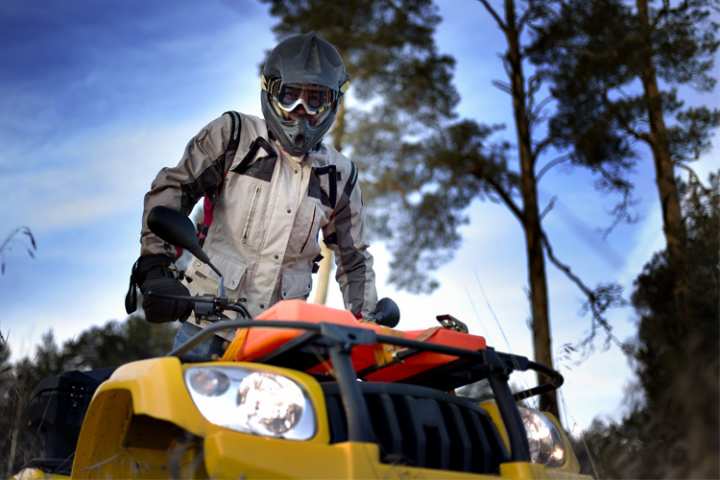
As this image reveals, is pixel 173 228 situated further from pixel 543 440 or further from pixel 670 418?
pixel 670 418

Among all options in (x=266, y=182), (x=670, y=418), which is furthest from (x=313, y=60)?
(x=670, y=418)

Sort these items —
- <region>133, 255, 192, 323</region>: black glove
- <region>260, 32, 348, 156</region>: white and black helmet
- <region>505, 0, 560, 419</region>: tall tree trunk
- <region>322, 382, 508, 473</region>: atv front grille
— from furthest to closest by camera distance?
<region>505, 0, 560, 419</region>: tall tree trunk → <region>260, 32, 348, 156</region>: white and black helmet → <region>133, 255, 192, 323</region>: black glove → <region>322, 382, 508, 473</region>: atv front grille

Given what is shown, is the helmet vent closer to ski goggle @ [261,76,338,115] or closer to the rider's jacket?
ski goggle @ [261,76,338,115]

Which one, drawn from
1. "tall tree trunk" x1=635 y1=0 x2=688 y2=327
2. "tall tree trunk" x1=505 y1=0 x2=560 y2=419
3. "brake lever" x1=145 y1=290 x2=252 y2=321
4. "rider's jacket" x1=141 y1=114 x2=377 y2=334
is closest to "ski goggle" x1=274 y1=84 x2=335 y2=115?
"rider's jacket" x1=141 y1=114 x2=377 y2=334

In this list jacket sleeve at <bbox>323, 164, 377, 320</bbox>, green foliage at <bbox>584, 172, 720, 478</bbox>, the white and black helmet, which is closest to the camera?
green foliage at <bbox>584, 172, 720, 478</bbox>

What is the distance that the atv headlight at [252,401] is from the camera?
262 cm

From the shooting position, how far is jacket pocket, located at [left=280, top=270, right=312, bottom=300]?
448 cm

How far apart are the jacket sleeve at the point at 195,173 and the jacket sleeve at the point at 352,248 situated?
0.75 meters

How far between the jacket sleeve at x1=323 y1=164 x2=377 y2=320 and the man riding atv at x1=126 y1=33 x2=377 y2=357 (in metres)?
0.33

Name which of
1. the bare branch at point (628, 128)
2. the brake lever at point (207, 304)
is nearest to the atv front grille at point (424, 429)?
the brake lever at point (207, 304)

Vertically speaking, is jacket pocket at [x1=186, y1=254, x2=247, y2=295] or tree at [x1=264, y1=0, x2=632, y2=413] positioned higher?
tree at [x1=264, y1=0, x2=632, y2=413]

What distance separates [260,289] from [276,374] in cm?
167

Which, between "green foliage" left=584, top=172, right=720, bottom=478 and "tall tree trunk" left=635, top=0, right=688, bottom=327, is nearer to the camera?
"green foliage" left=584, top=172, right=720, bottom=478

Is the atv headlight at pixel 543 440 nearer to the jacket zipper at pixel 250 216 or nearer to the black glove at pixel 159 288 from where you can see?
the black glove at pixel 159 288
